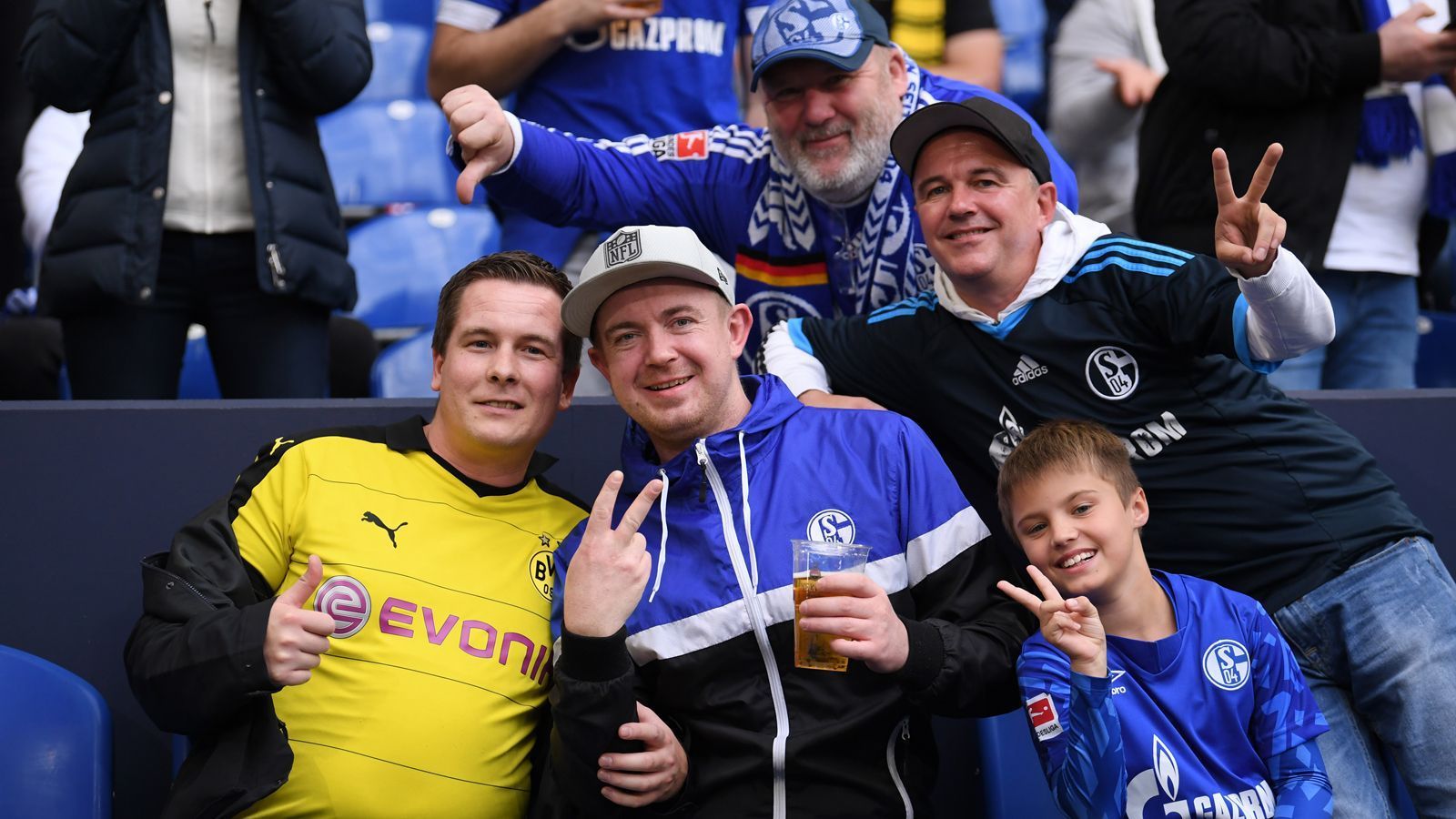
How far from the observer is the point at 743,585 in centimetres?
231

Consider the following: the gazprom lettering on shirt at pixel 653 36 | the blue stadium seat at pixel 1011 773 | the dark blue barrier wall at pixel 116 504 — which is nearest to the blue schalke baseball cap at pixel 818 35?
the gazprom lettering on shirt at pixel 653 36

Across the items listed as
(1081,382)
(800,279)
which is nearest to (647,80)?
(800,279)

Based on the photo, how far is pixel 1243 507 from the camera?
2.47 meters

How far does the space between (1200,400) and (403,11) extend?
13.3 feet

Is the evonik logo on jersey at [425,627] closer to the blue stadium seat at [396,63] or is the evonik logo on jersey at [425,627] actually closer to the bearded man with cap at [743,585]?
the bearded man with cap at [743,585]

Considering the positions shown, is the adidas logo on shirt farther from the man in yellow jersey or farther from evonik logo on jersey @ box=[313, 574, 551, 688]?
evonik logo on jersey @ box=[313, 574, 551, 688]

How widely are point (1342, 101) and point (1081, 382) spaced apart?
1.30m

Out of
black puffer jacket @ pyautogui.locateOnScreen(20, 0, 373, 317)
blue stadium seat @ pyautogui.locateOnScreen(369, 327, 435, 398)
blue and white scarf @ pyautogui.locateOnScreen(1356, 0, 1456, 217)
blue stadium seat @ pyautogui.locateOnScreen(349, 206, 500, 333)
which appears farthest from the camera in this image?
blue stadium seat @ pyautogui.locateOnScreen(349, 206, 500, 333)

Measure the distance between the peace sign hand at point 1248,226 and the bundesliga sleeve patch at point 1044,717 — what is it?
0.71m

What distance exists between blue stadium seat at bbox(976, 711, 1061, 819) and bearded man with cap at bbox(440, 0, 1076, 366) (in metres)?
0.92

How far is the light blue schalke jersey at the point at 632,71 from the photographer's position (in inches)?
136

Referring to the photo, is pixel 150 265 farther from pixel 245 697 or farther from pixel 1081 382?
pixel 1081 382

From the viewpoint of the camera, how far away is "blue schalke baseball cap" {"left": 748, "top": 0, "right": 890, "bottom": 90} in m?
2.93

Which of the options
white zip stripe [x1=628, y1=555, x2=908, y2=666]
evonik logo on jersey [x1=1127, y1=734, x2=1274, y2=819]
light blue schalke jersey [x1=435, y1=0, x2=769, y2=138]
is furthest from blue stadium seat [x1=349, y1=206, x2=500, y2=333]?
evonik logo on jersey [x1=1127, y1=734, x2=1274, y2=819]
